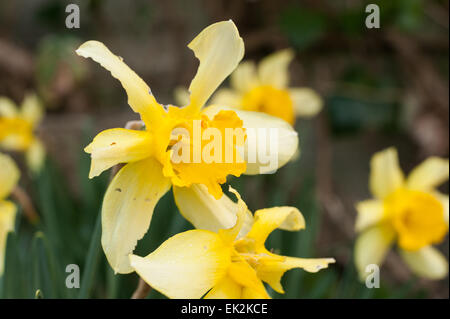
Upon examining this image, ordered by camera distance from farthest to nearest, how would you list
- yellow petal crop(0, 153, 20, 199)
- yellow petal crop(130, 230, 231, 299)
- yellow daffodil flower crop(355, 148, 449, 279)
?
yellow daffodil flower crop(355, 148, 449, 279) < yellow petal crop(0, 153, 20, 199) < yellow petal crop(130, 230, 231, 299)

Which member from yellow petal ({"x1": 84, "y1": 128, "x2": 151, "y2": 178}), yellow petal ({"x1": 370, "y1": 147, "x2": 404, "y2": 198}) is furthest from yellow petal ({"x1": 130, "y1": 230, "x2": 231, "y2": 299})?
yellow petal ({"x1": 370, "y1": 147, "x2": 404, "y2": 198})

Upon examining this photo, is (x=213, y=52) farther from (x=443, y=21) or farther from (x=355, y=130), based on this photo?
(x=443, y=21)

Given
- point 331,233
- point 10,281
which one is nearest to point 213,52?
point 10,281

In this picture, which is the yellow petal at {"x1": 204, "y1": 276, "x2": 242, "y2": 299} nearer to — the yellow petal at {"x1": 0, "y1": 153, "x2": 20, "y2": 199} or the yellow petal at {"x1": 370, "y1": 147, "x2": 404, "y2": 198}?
the yellow petal at {"x1": 0, "y1": 153, "x2": 20, "y2": 199}

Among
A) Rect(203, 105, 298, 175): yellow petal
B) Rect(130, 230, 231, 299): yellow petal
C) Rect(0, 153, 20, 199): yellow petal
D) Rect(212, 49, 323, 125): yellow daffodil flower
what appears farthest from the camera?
Rect(212, 49, 323, 125): yellow daffodil flower

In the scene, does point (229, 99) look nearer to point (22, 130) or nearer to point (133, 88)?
point (22, 130)

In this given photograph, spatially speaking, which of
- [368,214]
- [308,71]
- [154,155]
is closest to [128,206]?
[154,155]

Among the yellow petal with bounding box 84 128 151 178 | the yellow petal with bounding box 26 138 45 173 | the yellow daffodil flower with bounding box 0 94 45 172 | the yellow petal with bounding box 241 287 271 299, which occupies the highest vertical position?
the yellow daffodil flower with bounding box 0 94 45 172
